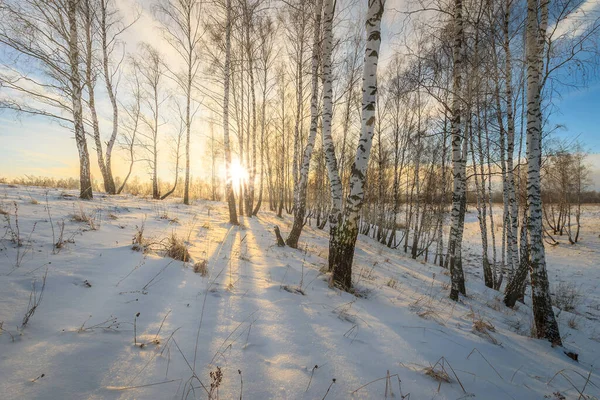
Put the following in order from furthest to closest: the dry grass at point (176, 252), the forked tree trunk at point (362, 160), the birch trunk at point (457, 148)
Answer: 1. the birch trunk at point (457, 148)
2. the forked tree trunk at point (362, 160)
3. the dry grass at point (176, 252)

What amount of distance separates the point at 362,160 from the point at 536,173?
3.29 m

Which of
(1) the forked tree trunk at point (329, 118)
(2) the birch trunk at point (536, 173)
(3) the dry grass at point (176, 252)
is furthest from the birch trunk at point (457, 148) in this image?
(3) the dry grass at point (176, 252)

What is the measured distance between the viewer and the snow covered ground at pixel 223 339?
5.05 feet

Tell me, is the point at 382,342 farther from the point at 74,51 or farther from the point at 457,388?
the point at 74,51

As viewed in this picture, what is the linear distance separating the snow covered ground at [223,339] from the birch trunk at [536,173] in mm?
617

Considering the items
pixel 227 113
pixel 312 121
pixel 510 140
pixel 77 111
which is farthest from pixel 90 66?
pixel 510 140

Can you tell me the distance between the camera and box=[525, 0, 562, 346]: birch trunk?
4.00 metres

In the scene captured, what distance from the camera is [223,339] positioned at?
2.05 meters

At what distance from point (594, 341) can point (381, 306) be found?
186 inches

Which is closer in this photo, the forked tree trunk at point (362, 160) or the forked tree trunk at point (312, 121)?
the forked tree trunk at point (362, 160)

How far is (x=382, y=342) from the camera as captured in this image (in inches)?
95.7

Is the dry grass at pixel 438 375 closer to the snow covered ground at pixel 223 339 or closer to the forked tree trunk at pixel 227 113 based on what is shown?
the snow covered ground at pixel 223 339

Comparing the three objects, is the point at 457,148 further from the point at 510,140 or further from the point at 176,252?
the point at 176,252

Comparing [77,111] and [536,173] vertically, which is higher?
[77,111]
